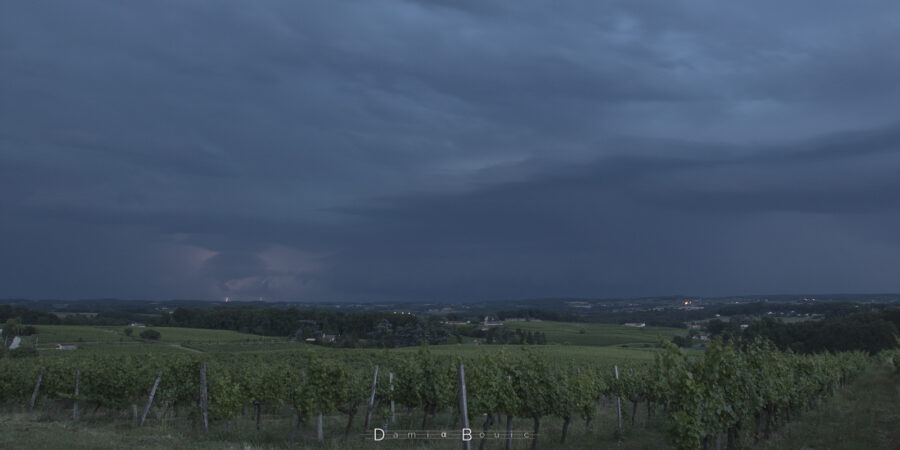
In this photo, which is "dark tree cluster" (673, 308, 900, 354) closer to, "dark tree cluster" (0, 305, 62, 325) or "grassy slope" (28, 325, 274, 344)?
"grassy slope" (28, 325, 274, 344)

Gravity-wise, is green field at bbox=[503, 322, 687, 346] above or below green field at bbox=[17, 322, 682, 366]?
below

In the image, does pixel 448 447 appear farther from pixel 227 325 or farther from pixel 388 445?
pixel 227 325

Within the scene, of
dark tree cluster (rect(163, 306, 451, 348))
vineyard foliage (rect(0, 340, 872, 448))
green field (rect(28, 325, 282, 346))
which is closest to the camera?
vineyard foliage (rect(0, 340, 872, 448))

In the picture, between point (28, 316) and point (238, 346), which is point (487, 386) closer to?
point (238, 346)

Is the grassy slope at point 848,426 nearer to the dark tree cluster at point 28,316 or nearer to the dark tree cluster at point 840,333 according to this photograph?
the dark tree cluster at point 840,333

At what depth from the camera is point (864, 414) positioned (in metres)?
18.8

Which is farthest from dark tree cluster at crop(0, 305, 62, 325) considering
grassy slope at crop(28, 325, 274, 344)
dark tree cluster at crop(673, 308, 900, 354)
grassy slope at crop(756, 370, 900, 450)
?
grassy slope at crop(756, 370, 900, 450)

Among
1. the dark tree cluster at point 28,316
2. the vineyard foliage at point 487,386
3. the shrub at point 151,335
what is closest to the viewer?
the vineyard foliage at point 487,386

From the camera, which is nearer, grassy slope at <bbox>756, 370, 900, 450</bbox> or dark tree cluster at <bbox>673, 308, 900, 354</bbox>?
grassy slope at <bbox>756, 370, 900, 450</bbox>

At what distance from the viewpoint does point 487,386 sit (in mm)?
13664

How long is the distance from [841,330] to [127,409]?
80674mm

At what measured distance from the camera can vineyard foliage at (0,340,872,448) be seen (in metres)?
11.6

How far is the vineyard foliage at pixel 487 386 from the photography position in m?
11.6

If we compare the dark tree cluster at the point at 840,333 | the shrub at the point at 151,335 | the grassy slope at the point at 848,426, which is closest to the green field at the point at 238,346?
the shrub at the point at 151,335
